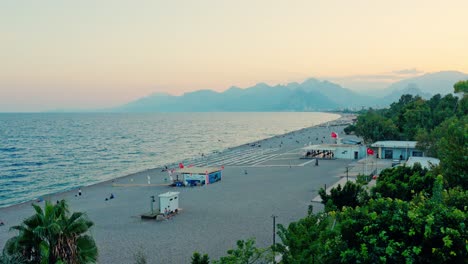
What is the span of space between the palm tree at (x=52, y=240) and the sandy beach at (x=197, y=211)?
9622 mm

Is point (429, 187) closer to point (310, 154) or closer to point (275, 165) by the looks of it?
point (275, 165)

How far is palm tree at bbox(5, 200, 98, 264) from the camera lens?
9945mm

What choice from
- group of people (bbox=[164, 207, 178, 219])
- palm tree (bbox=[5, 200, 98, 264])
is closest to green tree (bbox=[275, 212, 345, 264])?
palm tree (bbox=[5, 200, 98, 264])

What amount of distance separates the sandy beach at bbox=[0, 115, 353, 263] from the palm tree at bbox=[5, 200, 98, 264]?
962cm

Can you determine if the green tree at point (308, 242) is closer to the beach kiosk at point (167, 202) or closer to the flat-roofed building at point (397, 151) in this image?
the beach kiosk at point (167, 202)

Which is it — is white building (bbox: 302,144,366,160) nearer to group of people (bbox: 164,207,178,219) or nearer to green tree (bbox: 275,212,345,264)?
group of people (bbox: 164,207,178,219)

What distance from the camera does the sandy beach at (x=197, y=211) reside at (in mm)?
21719

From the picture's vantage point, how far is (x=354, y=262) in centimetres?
715

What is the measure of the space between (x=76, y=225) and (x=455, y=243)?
8.78m

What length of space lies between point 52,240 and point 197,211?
19.3 meters

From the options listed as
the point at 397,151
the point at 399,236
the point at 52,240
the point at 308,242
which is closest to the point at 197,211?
the point at 308,242

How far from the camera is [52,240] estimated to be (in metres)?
10.1

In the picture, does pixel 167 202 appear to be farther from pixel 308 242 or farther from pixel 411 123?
pixel 411 123

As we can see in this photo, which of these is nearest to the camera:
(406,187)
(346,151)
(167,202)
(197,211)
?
(406,187)
